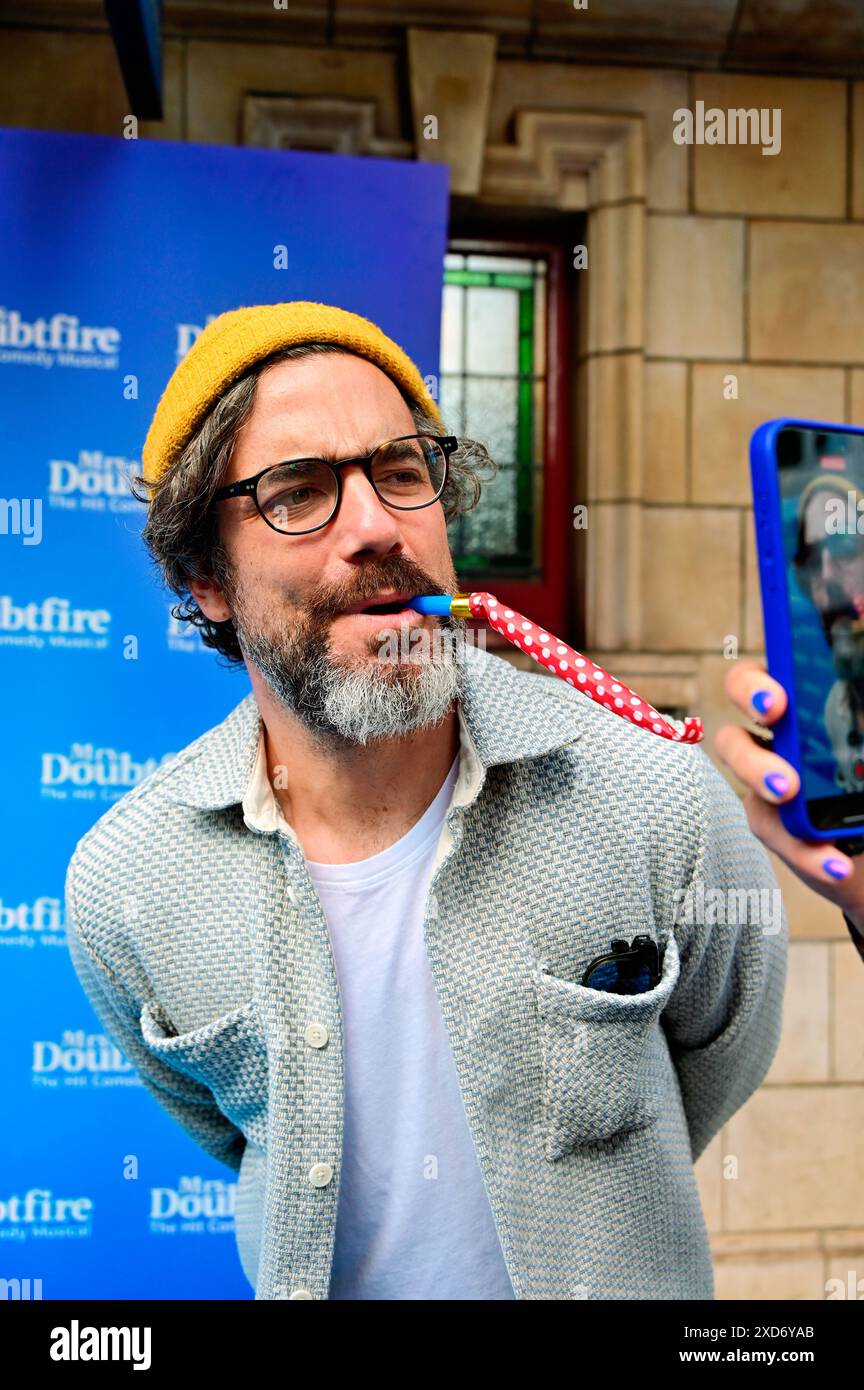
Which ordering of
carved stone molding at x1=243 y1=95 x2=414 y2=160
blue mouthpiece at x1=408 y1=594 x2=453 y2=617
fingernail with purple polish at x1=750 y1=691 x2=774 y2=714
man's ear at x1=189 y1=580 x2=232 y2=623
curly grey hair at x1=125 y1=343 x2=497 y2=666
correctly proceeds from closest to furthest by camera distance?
1. fingernail with purple polish at x1=750 y1=691 x2=774 y2=714
2. blue mouthpiece at x1=408 y1=594 x2=453 y2=617
3. curly grey hair at x1=125 y1=343 x2=497 y2=666
4. man's ear at x1=189 y1=580 x2=232 y2=623
5. carved stone molding at x1=243 y1=95 x2=414 y2=160

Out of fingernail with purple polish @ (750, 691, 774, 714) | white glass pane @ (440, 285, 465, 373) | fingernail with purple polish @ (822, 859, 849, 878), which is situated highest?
white glass pane @ (440, 285, 465, 373)

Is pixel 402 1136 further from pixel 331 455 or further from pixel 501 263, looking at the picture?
pixel 501 263

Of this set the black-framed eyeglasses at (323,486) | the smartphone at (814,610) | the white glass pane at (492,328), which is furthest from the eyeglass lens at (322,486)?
the white glass pane at (492,328)

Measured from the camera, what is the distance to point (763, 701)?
0.96 metres

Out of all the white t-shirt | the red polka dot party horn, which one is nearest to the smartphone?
the red polka dot party horn

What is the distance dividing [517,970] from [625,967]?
15 cm

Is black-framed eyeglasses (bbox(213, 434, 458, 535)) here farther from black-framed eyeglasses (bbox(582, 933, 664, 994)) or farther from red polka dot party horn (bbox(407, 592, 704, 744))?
black-framed eyeglasses (bbox(582, 933, 664, 994))

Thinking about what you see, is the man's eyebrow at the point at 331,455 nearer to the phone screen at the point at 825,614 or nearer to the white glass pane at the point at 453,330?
the phone screen at the point at 825,614

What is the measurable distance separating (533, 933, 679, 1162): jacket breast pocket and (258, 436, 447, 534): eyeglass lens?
2.26 feet

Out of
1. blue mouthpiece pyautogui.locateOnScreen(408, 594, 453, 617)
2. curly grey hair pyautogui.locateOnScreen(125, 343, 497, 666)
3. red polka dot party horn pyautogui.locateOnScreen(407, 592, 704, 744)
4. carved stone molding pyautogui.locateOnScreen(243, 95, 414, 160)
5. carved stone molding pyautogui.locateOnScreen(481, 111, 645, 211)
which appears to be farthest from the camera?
carved stone molding pyautogui.locateOnScreen(481, 111, 645, 211)

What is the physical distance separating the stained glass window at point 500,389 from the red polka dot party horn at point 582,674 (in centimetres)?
266

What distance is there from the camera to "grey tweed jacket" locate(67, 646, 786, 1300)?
1557 millimetres

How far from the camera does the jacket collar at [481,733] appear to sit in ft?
5.40

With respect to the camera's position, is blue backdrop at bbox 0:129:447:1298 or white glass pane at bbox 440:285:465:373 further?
white glass pane at bbox 440:285:465:373
